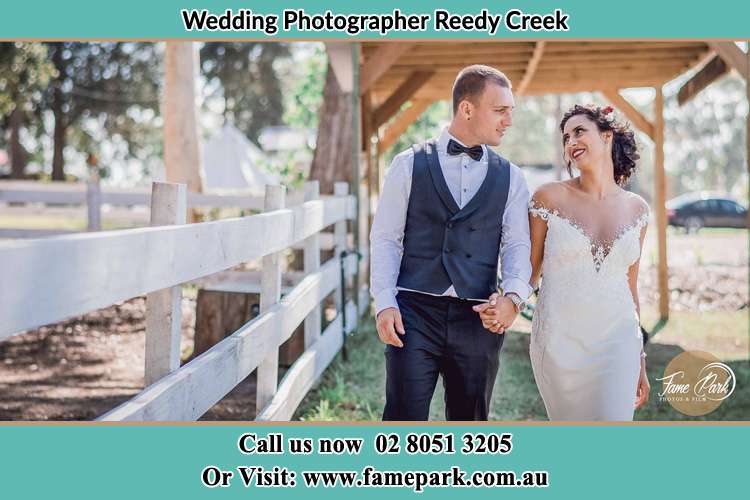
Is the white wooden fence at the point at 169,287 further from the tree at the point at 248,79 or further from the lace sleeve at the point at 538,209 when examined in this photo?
the tree at the point at 248,79

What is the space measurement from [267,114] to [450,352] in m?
37.6

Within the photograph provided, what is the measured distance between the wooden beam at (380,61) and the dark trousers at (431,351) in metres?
5.00

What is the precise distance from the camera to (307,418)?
5.26 m

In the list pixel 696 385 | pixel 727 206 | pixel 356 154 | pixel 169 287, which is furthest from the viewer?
pixel 727 206

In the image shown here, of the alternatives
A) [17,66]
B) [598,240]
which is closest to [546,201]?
[598,240]

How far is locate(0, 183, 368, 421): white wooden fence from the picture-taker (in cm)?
204

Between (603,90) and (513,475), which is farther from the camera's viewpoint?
(603,90)

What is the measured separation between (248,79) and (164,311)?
113 feet

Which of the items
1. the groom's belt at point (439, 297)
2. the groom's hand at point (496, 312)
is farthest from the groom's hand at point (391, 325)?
the groom's hand at point (496, 312)

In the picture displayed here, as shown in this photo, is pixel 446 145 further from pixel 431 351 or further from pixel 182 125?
pixel 182 125

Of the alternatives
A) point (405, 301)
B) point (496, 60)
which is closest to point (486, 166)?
point (405, 301)

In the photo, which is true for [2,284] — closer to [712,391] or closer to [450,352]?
[450,352]

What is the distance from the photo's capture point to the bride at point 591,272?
133 inches

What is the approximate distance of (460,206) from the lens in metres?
3.22
